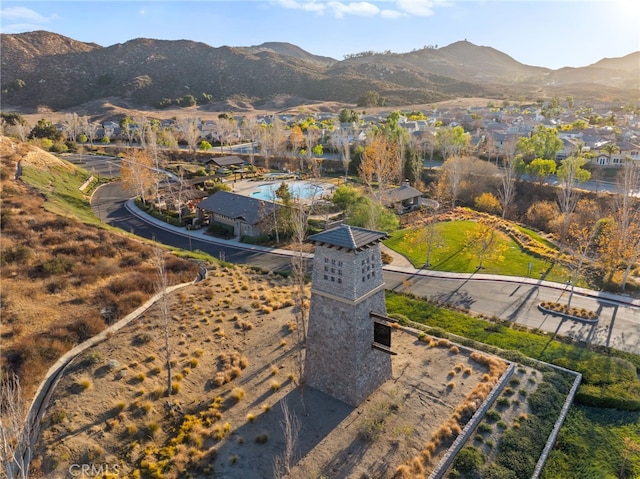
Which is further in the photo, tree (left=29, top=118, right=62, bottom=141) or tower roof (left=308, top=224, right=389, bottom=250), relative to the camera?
tree (left=29, top=118, right=62, bottom=141)

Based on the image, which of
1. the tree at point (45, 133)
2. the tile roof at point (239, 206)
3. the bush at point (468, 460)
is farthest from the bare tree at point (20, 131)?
the bush at point (468, 460)

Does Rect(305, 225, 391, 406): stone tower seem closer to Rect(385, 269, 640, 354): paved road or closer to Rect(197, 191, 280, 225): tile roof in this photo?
Rect(385, 269, 640, 354): paved road

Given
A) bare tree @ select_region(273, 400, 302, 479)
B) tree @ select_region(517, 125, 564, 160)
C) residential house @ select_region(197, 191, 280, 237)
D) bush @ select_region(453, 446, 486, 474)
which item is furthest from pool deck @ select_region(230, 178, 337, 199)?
bush @ select_region(453, 446, 486, 474)

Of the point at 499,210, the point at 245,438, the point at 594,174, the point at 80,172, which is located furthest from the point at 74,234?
the point at 594,174

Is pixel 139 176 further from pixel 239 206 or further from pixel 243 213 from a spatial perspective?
pixel 243 213

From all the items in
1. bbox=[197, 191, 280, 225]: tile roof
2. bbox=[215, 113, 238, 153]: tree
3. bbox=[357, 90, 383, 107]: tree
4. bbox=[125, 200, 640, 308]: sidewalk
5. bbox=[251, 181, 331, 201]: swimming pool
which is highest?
bbox=[357, 90, 383, 107]: tree

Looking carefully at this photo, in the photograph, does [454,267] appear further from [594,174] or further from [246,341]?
[594,174]
